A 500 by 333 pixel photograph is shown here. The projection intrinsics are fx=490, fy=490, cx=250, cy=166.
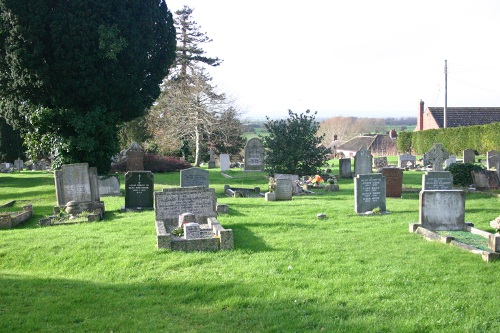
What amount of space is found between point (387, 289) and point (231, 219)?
628cm

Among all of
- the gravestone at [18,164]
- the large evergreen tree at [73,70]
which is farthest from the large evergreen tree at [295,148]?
the gravestone at [18,164]

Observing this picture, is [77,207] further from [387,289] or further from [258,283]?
[387,289]

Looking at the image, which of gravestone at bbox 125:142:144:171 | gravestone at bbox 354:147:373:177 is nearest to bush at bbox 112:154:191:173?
gravestone at bbox 125:142:144:171

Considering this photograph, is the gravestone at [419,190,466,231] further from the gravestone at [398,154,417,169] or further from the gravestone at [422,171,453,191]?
the gravestone at [398,154,417,169]

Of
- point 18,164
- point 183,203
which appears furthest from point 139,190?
point 18,164

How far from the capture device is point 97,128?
20.1 meters

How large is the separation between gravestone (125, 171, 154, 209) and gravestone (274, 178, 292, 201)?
15.7ft

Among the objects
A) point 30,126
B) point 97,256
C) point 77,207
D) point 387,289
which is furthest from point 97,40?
point 387,289

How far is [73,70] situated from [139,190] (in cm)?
699

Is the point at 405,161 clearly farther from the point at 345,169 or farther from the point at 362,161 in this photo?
the point at 362,161

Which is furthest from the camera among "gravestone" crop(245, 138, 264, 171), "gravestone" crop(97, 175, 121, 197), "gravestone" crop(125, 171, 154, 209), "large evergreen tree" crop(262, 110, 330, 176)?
"gravestone" crop(245, 138, 264, 171)

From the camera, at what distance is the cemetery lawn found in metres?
6.04

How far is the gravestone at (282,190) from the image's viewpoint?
1800 cm

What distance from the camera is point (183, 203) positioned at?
1199 centimetres
